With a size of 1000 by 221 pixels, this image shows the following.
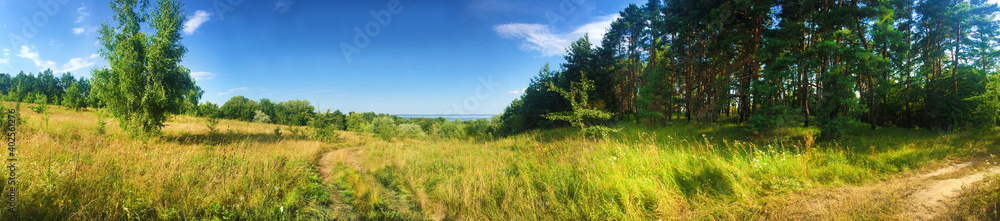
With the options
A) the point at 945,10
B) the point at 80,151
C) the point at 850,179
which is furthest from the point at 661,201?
the point at 945,10

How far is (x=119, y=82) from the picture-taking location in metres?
9.08

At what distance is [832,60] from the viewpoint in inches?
490

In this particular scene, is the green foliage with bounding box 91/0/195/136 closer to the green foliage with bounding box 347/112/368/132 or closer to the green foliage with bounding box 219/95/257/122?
the green foliage with bounding box 347/112/368/132

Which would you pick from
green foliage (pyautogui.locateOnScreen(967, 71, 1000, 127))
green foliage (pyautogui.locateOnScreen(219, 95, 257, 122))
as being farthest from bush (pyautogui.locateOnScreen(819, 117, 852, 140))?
green foliage (pyautogui.locateOnScreen(219, 95, 257, 122))

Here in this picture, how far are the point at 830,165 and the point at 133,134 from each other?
1781 cm

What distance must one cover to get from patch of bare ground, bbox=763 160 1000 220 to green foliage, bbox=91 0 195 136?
15.6m

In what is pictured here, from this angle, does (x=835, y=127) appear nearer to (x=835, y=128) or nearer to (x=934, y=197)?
(x=835, y=128)

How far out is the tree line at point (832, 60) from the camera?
9930 millimetres

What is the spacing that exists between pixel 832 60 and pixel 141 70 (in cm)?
2599

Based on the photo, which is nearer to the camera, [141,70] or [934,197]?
[934,197]

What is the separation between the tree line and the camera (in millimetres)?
9930

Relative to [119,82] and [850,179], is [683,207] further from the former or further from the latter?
[119,82]

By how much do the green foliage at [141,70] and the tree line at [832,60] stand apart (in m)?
14.2

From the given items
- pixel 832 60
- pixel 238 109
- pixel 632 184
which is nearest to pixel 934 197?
pixel 632 184
